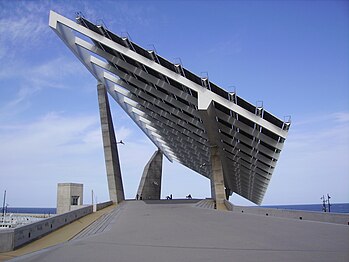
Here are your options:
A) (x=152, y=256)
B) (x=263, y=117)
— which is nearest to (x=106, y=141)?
(x=263, y=117)

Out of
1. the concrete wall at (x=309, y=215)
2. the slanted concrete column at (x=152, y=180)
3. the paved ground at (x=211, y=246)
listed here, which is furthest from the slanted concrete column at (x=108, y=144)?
the paved ground at (x=211, y=246)

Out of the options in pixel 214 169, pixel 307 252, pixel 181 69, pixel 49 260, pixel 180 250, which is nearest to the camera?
pixel 49 260

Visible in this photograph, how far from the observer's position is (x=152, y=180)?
1898 inches

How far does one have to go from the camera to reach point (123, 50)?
69.4ft

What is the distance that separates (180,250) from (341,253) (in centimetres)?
277

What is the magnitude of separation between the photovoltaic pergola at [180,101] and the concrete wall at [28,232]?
1115 cm

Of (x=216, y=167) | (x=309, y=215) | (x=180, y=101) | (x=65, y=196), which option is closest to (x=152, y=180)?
(x=65, y=196)

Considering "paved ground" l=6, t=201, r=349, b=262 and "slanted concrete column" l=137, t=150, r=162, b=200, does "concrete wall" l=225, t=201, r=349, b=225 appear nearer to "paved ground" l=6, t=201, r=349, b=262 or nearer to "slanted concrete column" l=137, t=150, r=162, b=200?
"paved ground" l=6, t=201, r=349, b=262

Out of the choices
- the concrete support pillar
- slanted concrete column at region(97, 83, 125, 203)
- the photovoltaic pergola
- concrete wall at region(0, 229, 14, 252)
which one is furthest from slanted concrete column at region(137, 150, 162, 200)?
concrete wall at region(0, 229, 14, 252)

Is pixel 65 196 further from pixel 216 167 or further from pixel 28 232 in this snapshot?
pixel 28 232

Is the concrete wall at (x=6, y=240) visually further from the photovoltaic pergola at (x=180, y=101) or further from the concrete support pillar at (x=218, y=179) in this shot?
the concrete support pillar at (x=218, y=179)

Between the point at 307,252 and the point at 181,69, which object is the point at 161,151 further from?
the point at 307,252

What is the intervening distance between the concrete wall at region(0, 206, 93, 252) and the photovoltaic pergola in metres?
11.1

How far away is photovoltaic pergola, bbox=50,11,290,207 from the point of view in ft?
69.6
